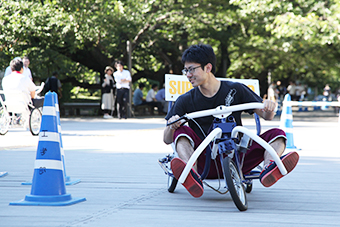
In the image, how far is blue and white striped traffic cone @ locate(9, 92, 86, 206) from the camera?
14.3 feet

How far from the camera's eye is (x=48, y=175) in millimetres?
4355

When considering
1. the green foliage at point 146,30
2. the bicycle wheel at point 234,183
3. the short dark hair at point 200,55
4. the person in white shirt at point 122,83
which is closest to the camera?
the bicycle wheel at point 234,183

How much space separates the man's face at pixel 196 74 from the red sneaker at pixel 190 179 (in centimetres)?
74

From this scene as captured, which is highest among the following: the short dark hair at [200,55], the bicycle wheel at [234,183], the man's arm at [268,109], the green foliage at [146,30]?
the green foliage at [146,30]

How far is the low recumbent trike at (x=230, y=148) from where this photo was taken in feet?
13.4

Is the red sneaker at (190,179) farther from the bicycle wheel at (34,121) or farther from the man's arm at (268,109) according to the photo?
the bicycle wheel at (34,121)

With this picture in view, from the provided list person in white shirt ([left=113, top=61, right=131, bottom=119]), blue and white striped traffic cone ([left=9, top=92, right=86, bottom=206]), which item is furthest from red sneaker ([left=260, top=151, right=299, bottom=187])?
person in white shirt ([left=113, top=61, right=131, bottom=119])

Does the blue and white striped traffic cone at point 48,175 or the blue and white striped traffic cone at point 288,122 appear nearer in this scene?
the blue and white striped traffic cone at point 48,175

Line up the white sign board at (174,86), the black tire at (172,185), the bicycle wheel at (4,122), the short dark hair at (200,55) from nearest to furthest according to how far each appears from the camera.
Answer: the short dark hair at (200,55) < the black tire at (172,185) < the white sign board at (174,86) < the bicycle wheel at (4,122)

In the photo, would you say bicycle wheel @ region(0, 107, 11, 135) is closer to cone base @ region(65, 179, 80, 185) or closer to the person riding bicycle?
cone base @ region(65, 179, 80, 185)

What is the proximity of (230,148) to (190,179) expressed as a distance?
1.29 feet

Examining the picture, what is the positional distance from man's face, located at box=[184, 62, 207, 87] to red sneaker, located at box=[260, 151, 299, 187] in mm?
907

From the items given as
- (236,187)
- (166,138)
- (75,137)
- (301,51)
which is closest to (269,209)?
(236,187)

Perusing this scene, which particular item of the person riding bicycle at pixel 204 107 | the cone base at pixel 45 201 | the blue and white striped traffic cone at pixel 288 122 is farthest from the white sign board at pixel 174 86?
the blue and white striped traffic cone at pixel 288 122
